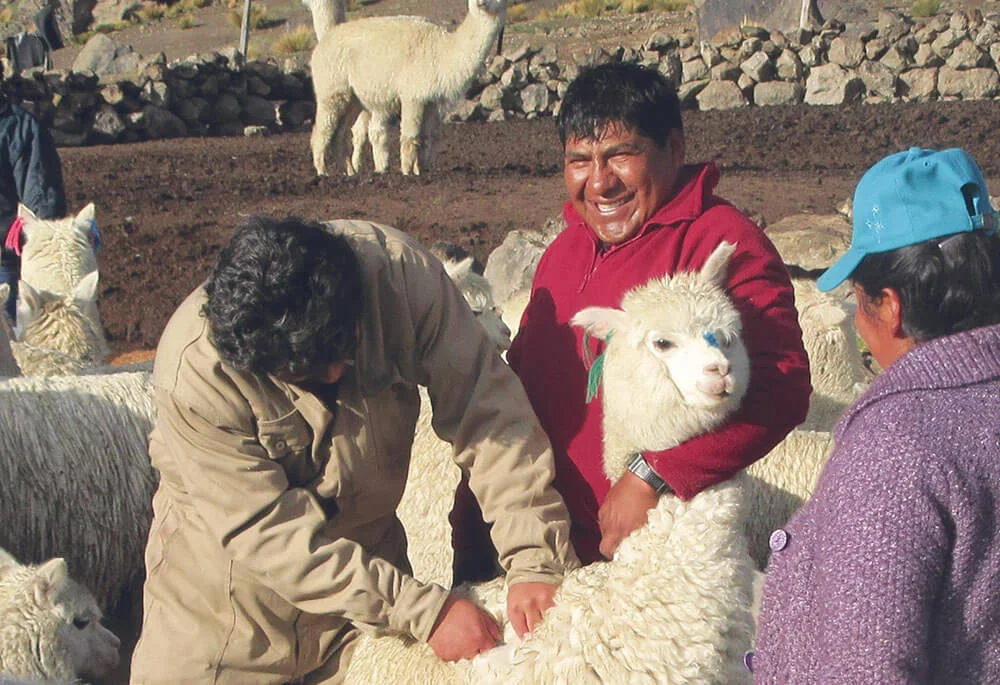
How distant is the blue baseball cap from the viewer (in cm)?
168

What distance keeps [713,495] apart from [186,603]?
119 centimetres

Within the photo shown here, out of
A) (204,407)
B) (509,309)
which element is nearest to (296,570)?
(204,407)

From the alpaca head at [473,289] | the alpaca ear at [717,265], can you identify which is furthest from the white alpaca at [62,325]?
the alpaca ear at [717,265]

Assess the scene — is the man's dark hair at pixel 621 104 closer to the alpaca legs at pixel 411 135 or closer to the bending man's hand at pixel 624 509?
the bending man's hand at pixel 624 509

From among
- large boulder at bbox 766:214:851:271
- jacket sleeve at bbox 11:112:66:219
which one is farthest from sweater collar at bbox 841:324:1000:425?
large boulder at bbox 766:214:851:271

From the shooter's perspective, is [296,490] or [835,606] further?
[296,490]

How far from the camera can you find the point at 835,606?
155 cm

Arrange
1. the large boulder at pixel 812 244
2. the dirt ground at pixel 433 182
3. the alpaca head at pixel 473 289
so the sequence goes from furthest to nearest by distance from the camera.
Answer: the dirt ground at pixel 433 182 → the large boulder at pixel 812 244 → the alpaca head at pixel 473 289

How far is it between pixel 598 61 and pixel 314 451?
17.6 metres

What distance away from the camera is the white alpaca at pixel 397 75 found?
566 inches

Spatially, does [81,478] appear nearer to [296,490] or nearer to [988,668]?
[296,490]

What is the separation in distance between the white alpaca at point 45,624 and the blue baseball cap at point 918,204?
267 centimetres

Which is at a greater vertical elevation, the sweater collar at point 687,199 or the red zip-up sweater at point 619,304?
the sweater collar at point 687,199

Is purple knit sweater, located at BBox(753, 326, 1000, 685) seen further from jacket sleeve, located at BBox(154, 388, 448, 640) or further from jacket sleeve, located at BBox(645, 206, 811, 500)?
jacket sleeve, located at BBox(154, 388, 448, 640)
